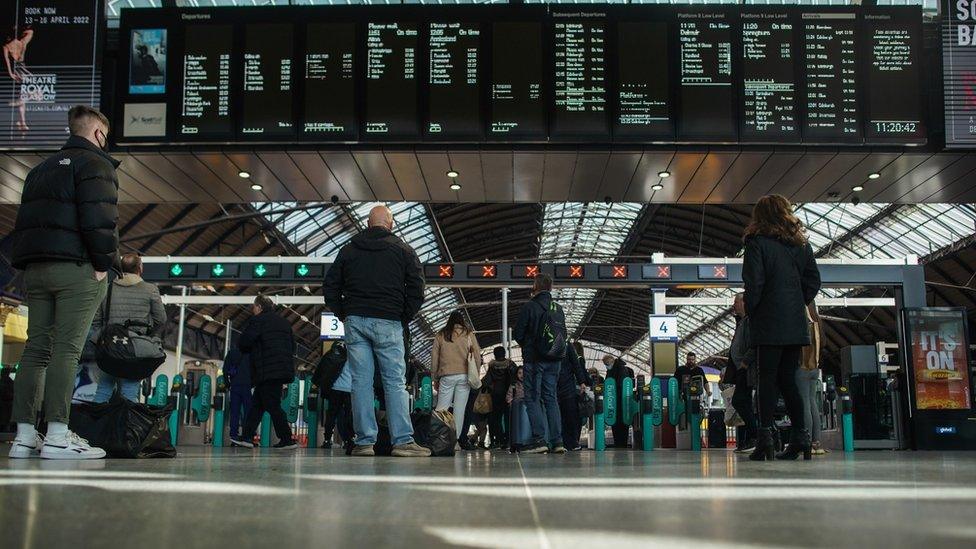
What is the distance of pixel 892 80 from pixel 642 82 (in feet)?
8.02

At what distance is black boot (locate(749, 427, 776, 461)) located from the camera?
5.50m

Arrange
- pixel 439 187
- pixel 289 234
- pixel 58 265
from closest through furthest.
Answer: pixel 58 265 < pixel 439 187 < pixel 289 234

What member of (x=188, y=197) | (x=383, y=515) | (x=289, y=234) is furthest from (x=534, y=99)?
(x=289, y=234)

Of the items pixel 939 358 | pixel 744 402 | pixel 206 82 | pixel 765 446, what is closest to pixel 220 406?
pixel 206 82

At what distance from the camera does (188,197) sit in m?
11.0

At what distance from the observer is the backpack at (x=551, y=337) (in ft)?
24.8

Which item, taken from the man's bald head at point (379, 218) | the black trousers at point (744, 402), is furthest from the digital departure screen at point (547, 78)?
the man's bald head at point (379, 218)

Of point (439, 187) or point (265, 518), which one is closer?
point (265, 518)

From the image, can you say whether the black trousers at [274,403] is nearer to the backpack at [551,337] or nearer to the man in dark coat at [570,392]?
the man in dark coat at [570,392]

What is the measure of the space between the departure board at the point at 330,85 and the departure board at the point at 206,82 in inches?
31.9

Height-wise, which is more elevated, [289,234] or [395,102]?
[289,234]

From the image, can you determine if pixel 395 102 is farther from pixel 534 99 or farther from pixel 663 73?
pixel 663 73

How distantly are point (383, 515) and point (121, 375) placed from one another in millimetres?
4001

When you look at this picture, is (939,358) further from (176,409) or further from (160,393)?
(160,393)
